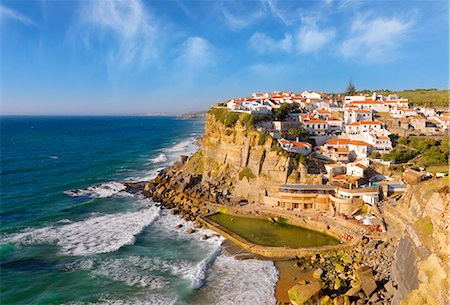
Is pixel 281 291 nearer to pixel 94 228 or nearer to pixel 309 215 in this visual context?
pixel 309 215

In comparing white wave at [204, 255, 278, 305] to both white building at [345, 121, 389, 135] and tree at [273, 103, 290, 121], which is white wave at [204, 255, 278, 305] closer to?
tree at [273, 103, 290, 121]

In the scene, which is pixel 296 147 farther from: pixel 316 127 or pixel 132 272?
pixel 132 272

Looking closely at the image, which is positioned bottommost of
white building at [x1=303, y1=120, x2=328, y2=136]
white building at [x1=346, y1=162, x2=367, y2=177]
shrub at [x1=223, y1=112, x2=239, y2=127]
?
white building at [x1=346, y1=162, x2=367, y2=177]

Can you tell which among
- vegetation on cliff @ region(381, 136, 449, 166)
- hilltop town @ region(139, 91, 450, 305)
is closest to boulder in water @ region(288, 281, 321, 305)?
hilltop town @ region(139, 91, 450, 305)

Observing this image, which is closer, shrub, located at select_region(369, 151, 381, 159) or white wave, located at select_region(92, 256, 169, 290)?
white wave, located at select_region(92, 256, 169, 290)

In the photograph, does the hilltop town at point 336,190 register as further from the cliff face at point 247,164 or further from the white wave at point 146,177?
the white wave at point 146,177

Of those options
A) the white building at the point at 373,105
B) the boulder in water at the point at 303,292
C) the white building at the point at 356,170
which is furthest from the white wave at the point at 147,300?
the white building at the point at 373,105

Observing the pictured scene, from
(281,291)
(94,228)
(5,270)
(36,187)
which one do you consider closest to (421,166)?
(281,291)
